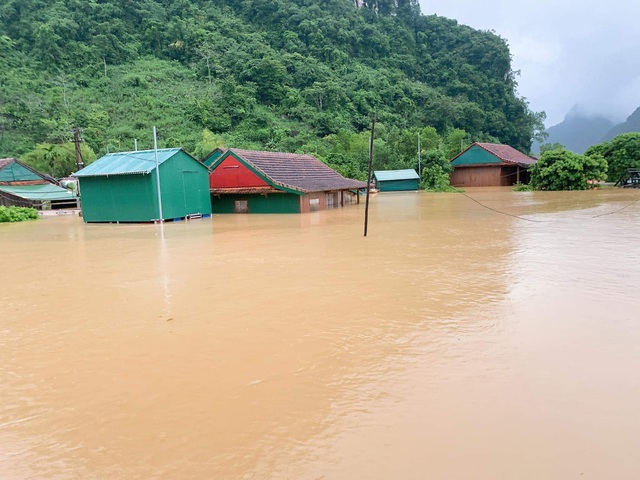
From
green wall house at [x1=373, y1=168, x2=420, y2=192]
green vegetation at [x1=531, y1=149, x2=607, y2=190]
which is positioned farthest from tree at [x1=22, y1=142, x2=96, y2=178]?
green vegetation at [x1=531, y1=149, x2=607, y2=190]

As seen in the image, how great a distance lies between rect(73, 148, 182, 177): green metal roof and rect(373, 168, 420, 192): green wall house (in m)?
23.0

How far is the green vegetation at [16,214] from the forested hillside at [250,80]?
14.2 metres

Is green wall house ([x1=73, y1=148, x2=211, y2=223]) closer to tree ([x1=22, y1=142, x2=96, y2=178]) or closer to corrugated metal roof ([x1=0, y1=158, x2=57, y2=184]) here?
corrugated metal roof ([x1=0, y1=158, x2=57, y2=184])

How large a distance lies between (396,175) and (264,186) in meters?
20.9

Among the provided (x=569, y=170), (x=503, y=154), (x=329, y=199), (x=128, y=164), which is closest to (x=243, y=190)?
(x=329, y=199)

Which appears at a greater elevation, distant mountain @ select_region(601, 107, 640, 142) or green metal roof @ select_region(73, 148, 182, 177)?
distant mountain @ select_region(601, 107, 640, 142)

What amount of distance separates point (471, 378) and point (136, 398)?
3.01 m

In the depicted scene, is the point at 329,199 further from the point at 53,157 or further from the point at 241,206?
the point at 53,157

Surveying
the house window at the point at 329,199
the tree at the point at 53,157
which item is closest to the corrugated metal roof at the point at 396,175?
the house window at the point at 329,199

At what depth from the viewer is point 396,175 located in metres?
42.1

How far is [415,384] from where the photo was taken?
4.42 meters

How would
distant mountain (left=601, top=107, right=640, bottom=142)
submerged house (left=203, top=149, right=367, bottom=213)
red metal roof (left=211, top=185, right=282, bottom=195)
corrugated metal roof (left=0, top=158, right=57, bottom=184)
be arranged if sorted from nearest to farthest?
red metal roof (left=211, top=185, right=282, bottom=195) < submerged house (left=203, top=149, right=367, bottom=213) < corrugated metal roof (left=0, top=158, right=57, bottom=184) < distant mountain (left=601, top=107, right=640, bottom=142)

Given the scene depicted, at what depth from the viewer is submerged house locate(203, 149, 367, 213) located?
77.2ft

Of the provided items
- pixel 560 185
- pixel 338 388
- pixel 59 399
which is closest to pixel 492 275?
pixel 338 388
